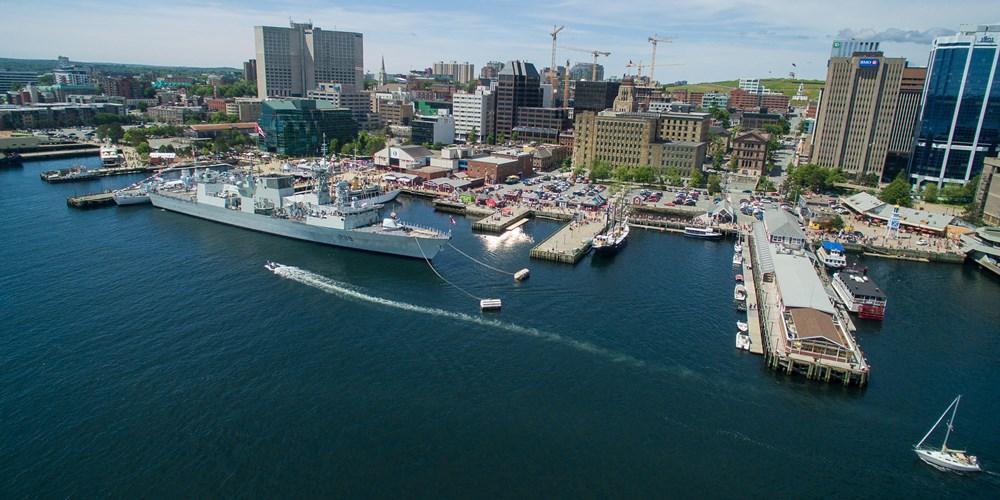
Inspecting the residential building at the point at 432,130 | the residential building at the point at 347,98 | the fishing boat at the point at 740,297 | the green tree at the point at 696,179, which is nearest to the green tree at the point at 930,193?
the green tree at the point at 696,179

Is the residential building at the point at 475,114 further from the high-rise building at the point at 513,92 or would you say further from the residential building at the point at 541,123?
the residential building at the point at 541,123

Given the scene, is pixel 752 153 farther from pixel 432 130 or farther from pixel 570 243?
pixel 432 130

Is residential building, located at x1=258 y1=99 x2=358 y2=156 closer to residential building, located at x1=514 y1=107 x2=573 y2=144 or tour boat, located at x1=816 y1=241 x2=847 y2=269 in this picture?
residential building, located at x1=514 y1=107 x2=573 y2=144

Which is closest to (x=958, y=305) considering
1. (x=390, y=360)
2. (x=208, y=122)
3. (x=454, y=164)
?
(x=390, y=360)

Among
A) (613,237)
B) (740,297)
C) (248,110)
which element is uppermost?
(248,110)

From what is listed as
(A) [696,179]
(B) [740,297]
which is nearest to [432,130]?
(A) [696,179]

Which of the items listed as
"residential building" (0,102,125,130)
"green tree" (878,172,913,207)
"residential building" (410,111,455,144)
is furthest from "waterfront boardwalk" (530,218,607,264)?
"residential building" (0,102,125,130)

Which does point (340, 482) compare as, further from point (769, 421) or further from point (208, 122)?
point (208, 122)
